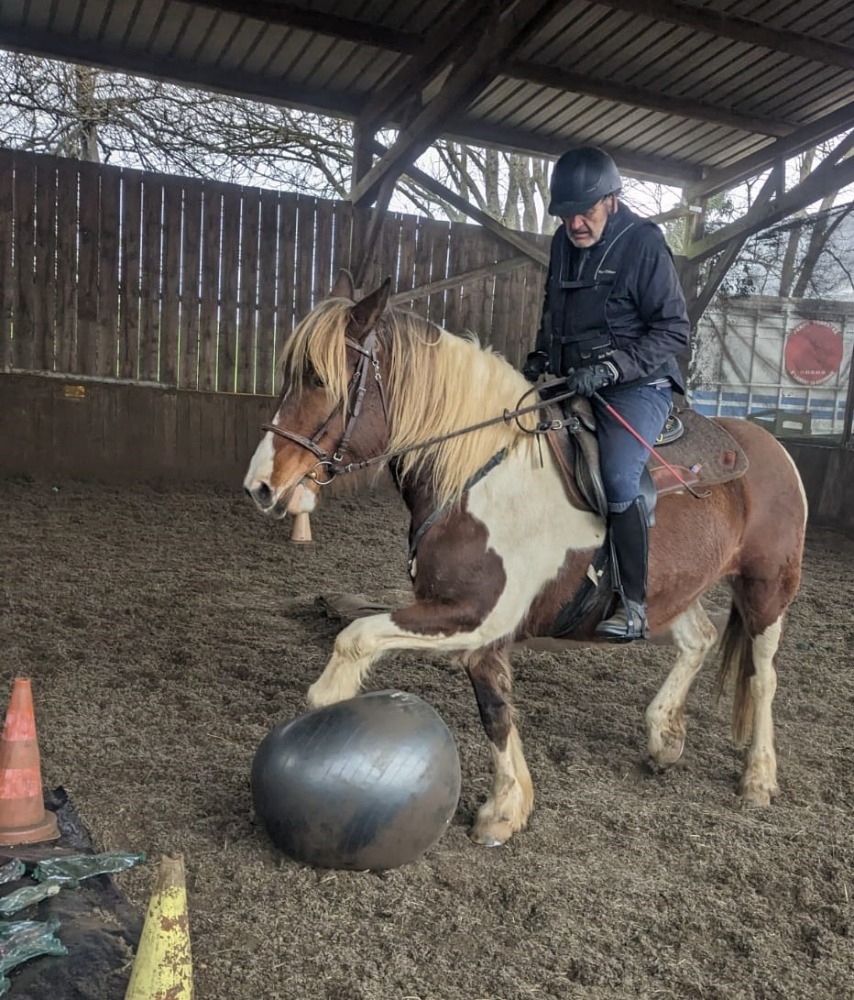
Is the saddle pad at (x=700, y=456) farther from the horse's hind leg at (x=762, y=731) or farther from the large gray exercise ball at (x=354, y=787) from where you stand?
the large gray exercise ball at (x=354, y=787)

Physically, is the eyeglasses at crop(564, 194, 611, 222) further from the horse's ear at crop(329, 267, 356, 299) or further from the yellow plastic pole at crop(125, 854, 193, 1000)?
the yellow plastic pole at crop(125, 854, 193, 1000)

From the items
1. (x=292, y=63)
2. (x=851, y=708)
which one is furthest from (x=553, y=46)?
(x=851, y=708)

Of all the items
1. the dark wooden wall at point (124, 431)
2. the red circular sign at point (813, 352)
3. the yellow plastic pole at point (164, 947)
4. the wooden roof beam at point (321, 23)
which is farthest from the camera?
the red circular sign at point (813, 352)

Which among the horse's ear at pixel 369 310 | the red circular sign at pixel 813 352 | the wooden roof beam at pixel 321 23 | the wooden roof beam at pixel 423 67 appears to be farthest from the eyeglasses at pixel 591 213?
the red circular sign at pixel 813 352

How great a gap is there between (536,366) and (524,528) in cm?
87

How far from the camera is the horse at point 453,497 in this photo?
302 centimetres

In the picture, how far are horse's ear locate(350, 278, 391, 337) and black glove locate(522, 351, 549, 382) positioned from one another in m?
0.91

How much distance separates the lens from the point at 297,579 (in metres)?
7.32

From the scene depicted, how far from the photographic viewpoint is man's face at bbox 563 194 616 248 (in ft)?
10.8

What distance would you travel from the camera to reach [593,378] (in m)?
3.21

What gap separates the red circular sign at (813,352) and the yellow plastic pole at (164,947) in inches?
401

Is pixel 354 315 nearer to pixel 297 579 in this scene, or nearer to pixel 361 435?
pixel 361 435

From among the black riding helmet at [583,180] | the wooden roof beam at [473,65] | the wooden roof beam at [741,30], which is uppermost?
the wooden roof beam at [741,30]

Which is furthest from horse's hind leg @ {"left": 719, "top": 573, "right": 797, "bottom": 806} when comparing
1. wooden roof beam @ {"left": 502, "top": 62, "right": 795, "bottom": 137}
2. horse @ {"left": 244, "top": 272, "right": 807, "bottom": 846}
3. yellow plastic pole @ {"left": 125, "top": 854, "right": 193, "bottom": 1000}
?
wooden roof beam @ {"left": 502, "top": 62, "right": 795, "bottom": 137}
